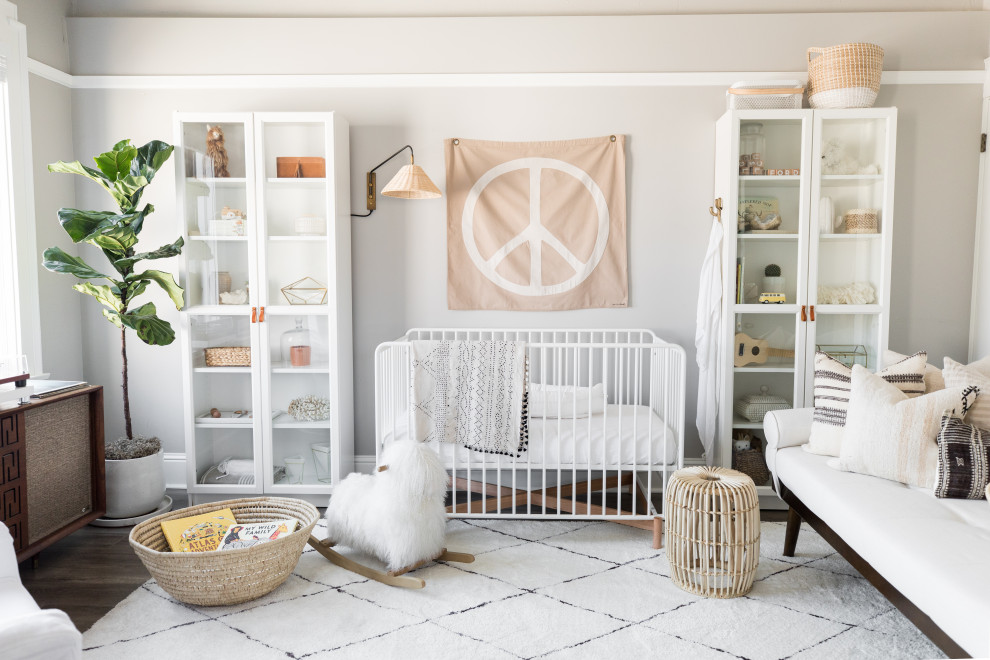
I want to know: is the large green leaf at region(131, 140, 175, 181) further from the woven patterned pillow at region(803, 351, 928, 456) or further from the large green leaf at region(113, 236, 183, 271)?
the woven patterned pillow at region(803, 351, 928, 456)

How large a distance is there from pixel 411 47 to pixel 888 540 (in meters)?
2.90

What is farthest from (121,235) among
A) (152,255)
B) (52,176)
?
(52,176)

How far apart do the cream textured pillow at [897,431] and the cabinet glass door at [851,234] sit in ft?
3.00

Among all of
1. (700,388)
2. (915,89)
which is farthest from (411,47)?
(915,89)

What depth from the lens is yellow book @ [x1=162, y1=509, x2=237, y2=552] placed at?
233 centimetres

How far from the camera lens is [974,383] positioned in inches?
88.1

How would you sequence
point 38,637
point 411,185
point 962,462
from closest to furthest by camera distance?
point 38,637
point 962,462
point 411,185

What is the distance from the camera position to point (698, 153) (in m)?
3.34

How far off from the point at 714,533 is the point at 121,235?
8.67 feet

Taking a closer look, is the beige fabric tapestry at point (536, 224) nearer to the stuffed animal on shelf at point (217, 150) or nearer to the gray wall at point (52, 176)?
the stuffed animal on shelf at point (217, 150)

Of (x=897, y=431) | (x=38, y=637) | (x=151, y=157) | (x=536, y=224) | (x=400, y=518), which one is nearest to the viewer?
(x=38, y=637)

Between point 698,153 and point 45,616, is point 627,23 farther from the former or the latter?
point 45,616

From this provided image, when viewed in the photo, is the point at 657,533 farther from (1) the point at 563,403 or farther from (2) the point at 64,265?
(2) the point at 64,265

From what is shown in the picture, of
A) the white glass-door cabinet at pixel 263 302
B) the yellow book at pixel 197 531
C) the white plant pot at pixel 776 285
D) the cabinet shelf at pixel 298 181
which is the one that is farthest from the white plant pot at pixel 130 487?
the white plant pot at pixel 776 285
